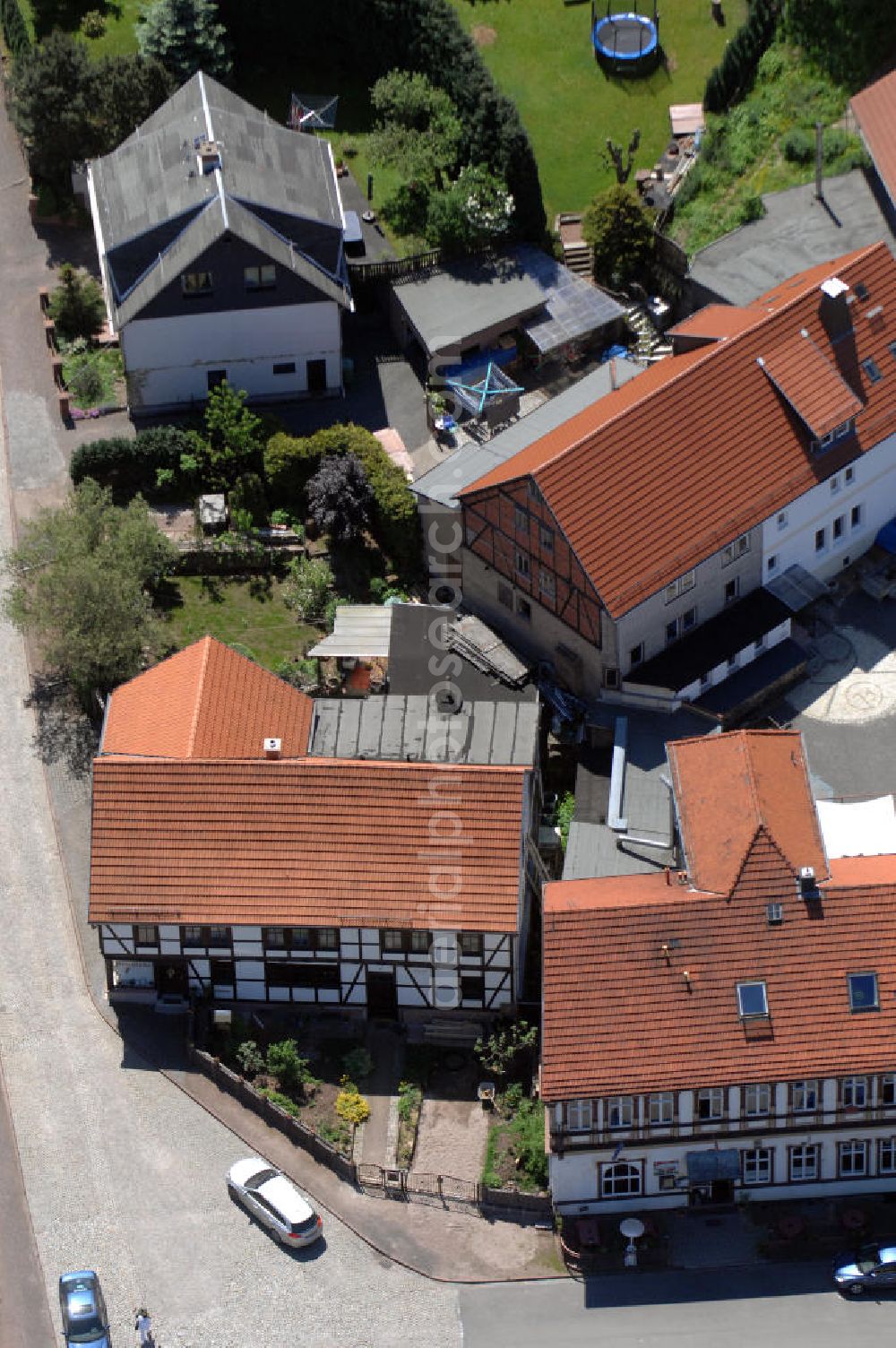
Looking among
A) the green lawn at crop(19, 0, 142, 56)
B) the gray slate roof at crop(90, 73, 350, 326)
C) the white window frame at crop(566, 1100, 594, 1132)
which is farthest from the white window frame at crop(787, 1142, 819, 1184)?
the green lawn at crop(19, 0, 142, 56)

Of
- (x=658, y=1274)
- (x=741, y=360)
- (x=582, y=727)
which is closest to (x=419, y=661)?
(x=582, y=727)

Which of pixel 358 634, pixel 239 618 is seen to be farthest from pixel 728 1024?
pixel 239 618

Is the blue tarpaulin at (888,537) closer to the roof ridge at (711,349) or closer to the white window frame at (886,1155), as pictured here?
the roof ridge at (711,349)

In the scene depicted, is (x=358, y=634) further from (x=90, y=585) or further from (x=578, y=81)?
(x=578, y=81)

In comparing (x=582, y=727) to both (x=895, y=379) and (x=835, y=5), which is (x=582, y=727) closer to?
(x=895, y=379)

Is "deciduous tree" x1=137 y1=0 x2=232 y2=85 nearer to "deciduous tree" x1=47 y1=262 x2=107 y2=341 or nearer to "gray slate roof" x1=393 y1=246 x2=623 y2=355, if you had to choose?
"deciduous tree" x1=47 y1=262 x2=107 y2=341

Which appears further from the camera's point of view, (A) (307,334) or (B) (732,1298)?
(A) (307,334)
